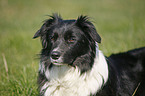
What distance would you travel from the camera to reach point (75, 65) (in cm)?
296

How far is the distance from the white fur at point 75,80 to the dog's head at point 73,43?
0.12m

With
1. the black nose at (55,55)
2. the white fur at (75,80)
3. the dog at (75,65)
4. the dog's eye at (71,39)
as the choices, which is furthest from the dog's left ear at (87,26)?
the black nose at (55,55)

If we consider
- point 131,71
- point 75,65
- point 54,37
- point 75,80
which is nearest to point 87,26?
point 54,37

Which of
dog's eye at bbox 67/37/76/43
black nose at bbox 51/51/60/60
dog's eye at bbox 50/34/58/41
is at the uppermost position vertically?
dog's eye at bbox 50/34/58/41

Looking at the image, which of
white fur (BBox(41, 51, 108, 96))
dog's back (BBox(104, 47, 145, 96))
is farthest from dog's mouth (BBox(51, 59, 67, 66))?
dog's back (BBox(104, 47, 145, 96))

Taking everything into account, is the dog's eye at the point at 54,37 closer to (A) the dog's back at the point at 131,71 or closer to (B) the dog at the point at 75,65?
(B) the dog at the point at 75,65

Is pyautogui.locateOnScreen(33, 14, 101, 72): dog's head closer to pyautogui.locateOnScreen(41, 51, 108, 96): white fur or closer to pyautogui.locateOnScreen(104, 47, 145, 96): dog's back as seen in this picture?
pyautogui.locateOnScreen(41, 51, 108, 96): white fur

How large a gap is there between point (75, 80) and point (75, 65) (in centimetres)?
27

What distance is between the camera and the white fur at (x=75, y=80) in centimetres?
277

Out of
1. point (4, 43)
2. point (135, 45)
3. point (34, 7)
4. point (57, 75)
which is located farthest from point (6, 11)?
point (57, 75)

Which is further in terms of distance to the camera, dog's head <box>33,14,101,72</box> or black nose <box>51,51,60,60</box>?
dog's head <box>33,14,101,72</box>

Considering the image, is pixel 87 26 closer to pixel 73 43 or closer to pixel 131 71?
pixel 73 43

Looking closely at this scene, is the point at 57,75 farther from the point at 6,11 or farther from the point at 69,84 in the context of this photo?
the point at 6,11

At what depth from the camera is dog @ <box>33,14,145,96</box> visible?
9.17ft
